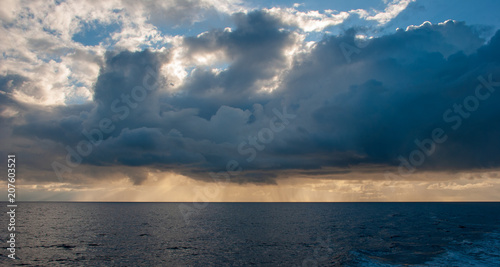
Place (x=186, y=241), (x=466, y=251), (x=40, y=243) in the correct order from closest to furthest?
(x=466, y=251) → (x=40, y=243) → (x=186, y=241)

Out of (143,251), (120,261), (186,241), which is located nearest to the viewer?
(120,261)

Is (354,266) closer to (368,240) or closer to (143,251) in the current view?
(368,240)

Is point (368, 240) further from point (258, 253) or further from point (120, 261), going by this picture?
point (120, 261)

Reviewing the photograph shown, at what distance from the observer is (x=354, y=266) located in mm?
43938

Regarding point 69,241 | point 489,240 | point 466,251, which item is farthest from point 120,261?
point 489,240

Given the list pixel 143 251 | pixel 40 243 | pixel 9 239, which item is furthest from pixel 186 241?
pixel 9 239

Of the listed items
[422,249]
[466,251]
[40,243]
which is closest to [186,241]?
[40,243]

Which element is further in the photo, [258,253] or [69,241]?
[69,241]

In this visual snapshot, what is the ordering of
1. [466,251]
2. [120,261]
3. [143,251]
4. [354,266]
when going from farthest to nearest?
1. [143,251]
2. [466,251]
3. [120,261]
4. [354,266]

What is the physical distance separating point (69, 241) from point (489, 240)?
90.3 m

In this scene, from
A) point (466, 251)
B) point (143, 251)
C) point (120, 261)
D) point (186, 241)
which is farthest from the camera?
point (186, 241)

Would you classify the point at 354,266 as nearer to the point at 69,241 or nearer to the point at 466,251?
the point at 466,251

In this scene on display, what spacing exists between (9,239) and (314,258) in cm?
6622

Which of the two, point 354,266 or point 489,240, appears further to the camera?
point 489,240
